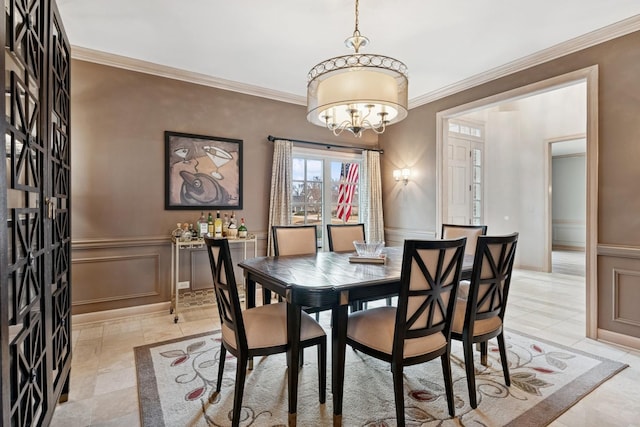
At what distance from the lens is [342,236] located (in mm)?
3510

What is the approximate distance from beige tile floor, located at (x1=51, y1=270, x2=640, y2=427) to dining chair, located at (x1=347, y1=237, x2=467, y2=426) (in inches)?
32.1

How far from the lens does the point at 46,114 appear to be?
5.50 feet

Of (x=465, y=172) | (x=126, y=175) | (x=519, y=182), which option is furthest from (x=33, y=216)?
(x=519, y=182)

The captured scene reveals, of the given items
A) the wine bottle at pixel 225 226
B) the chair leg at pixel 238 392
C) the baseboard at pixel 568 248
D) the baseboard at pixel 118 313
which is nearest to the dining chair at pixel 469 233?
the chair leg at pixel 238 392

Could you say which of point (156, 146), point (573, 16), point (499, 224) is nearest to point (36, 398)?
point (156, 146)

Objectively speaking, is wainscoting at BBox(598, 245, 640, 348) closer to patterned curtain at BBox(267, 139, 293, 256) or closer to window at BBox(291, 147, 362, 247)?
window at BBox(291, 147, 362, 247)

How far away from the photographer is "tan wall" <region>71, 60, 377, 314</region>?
132 inches

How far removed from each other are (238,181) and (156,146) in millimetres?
1019

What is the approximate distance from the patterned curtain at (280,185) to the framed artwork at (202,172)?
17.7 inches

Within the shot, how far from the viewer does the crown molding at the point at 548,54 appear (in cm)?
285

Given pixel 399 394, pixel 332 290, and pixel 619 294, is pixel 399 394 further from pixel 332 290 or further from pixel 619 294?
pixel 619 294

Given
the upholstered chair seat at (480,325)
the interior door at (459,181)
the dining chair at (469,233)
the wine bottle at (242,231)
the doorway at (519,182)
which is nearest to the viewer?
the upholstered chair seat at (480,325)

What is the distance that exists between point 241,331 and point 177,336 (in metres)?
1.62

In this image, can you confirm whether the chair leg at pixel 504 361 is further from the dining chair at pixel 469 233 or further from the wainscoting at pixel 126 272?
the wainscoting at pixel 126 272
